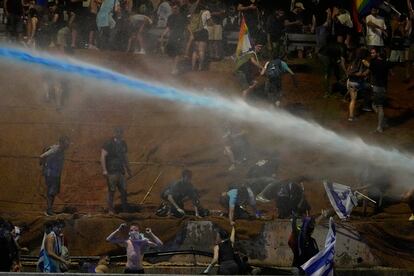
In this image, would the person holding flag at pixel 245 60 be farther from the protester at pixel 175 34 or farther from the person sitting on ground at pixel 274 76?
the protester at pixel 175 34

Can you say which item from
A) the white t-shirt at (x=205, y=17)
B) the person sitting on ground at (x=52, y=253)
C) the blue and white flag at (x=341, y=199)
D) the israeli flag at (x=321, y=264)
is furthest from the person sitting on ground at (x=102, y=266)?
the white t-shirt at (x=205, y=17)

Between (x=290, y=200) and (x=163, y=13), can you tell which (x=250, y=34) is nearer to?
(x=163, y=13)

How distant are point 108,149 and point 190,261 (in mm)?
3255

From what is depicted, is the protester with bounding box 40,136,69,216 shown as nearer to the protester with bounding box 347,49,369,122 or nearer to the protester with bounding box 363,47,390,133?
the protester with bounding box 347,49,369,122

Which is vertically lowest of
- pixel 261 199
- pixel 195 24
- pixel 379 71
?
pixel 261 199

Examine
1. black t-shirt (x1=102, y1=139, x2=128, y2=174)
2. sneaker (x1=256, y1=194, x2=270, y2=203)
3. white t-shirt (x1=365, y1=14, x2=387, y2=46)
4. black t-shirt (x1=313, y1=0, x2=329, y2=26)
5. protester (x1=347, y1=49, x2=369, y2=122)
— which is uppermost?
black t-shirt (x1=313, y1=0, x2=329, y2=26)

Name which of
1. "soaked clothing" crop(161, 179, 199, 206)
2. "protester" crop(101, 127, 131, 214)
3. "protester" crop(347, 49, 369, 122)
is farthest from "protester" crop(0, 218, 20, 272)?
"protester" crop(347, 49, 369, 122)

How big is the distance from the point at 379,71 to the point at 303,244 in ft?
32.1

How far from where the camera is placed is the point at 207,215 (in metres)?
29.3

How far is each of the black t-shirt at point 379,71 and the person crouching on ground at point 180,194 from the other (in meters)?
6.81

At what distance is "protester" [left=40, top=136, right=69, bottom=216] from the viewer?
29.3 meters

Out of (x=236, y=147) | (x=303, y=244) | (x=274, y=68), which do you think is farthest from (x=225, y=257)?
(x=274, y=68)

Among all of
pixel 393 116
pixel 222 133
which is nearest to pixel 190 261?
pixel 222 133

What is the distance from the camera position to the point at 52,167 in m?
29.4
